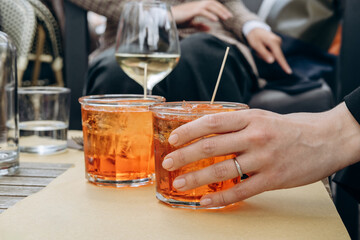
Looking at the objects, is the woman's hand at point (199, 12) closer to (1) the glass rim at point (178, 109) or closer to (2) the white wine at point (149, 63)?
(2) the white wine at point (149, 63)

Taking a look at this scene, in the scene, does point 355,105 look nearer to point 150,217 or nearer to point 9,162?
point 150,217

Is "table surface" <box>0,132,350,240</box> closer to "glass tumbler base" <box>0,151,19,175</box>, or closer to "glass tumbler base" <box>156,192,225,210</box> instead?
"glass tumbler base" <box>156,192,225,210</box>

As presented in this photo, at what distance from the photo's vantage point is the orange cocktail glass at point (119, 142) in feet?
2.31

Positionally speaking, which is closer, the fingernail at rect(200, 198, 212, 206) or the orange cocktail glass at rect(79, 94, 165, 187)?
the fingernail at rect(200, 198, 212, 206)

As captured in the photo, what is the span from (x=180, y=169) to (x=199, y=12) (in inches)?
43.4

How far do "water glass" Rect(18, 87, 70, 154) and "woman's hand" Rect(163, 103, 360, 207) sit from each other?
46 centimetres

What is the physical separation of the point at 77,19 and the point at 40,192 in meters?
1.29

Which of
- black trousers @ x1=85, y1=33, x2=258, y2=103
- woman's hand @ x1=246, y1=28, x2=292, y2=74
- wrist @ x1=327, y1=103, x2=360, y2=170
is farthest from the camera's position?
woman's hand @ x1=246, y1=28, x2=292, y2=74

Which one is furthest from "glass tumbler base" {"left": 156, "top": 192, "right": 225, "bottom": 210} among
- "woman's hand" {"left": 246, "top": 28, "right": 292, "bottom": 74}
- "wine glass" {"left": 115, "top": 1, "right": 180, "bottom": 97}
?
"woman's hand" {"left": 246, "top": 28, "right": 292, "bottom": 74}

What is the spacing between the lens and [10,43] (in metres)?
0.79

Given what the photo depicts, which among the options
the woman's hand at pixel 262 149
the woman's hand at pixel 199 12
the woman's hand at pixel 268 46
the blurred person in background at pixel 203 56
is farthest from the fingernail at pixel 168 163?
the woman's hand at pixel 268 46

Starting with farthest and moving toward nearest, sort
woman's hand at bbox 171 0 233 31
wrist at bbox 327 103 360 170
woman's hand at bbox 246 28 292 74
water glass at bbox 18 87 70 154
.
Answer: woman's hand at bbox 246 28 292 74 → woman's hand at bbox 171 0 233 31 → water glass at bbox 18 87 70 154 → wrist at bbox 327 103 360 170

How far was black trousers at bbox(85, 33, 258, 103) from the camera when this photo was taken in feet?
4.56

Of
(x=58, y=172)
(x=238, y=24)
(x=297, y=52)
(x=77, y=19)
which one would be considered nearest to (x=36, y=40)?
(x=77, y=19)
